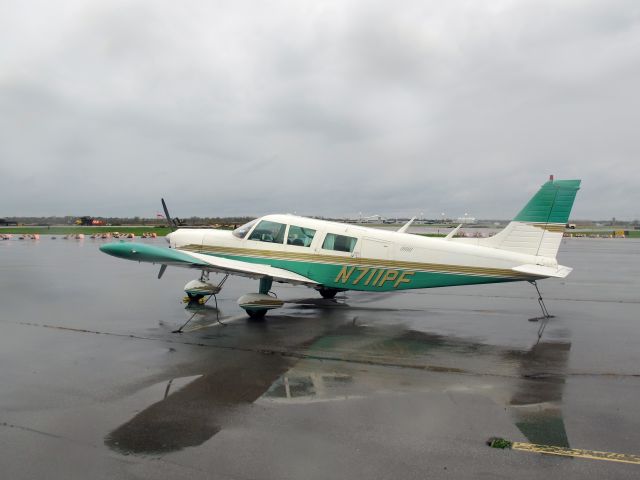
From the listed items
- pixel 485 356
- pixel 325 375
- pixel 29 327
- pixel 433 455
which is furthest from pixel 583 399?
pixel 29 327

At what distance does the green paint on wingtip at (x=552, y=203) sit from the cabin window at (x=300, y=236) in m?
4.86

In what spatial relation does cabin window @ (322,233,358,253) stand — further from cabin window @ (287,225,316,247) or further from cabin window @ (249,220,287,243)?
cabin window @ (249,220,287,243)

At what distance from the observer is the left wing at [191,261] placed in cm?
966

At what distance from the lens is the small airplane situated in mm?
10719

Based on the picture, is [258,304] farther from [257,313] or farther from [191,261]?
[191,261]

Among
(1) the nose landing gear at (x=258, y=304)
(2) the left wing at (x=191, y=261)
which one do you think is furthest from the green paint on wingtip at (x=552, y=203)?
(1) the nose landing gear at (x=258, y=304)

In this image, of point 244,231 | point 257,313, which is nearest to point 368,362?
point 257,313

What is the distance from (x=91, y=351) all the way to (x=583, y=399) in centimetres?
732

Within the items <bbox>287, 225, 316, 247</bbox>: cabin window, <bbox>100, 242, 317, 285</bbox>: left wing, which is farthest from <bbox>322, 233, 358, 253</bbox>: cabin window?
<bbox>100, 242, 317, 285</bbox>: left wing

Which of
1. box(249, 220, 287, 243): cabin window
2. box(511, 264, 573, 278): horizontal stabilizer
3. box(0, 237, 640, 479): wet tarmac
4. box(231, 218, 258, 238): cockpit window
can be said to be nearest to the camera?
box(0, 237, 640, 479): wet tarmac

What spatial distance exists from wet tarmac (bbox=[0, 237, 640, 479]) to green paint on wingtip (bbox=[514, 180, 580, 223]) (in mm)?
2369

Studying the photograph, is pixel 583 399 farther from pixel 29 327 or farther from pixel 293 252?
pixel 29 327

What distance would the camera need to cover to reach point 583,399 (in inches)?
235

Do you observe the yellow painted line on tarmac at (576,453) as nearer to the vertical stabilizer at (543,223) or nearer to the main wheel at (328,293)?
the vertical stabilizer at (543,223)
